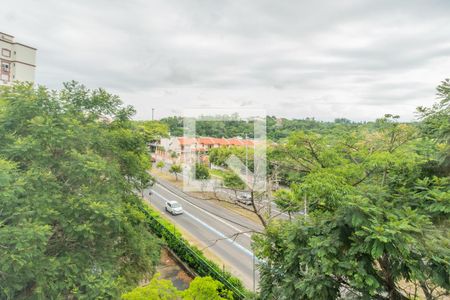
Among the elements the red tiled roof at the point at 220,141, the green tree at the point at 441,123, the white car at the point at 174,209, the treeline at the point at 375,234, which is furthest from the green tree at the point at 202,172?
the green tree at the point at 441,123

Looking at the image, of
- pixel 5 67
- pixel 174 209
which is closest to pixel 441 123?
pixel 174 209

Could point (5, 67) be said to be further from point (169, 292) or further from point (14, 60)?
point (169, 292)

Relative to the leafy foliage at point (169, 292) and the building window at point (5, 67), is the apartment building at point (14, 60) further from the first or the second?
the leafy foliage at point (169, 292)

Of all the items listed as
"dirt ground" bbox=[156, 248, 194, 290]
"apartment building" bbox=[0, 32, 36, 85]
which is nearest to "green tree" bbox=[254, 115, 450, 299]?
"dirt ground" bbox=[156, 248, 194, 290]

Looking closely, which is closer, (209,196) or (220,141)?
(209,196)

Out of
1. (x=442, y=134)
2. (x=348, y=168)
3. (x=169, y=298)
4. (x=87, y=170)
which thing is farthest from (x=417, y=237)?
(x=87, y=170)

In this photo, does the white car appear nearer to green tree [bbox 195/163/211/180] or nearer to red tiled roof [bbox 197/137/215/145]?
green tree [bbox 195/163/211/180]
